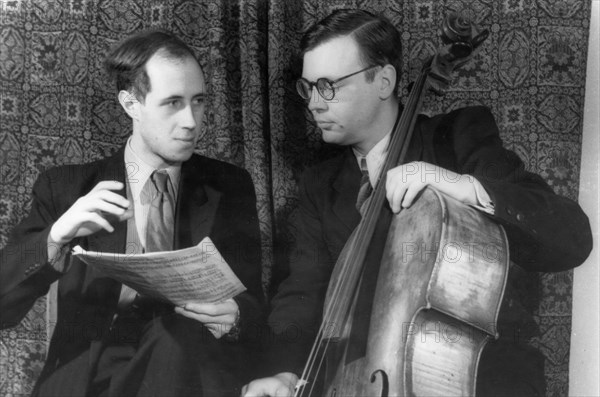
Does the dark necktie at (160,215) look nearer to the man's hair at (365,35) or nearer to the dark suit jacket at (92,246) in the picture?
the dark suit jacket at (92,246)

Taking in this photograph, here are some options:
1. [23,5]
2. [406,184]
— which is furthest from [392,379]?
[23,5]

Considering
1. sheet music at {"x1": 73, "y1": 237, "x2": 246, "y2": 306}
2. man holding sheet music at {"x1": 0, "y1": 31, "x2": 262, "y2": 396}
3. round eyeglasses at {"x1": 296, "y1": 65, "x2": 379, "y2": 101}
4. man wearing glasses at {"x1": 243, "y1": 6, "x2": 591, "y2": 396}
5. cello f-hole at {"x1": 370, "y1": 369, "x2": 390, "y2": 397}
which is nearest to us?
cello f-hole at {"x1": 370, "y1": 369, "x2": 390, "y2": 397}

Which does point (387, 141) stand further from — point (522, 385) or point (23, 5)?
point (23, 5)

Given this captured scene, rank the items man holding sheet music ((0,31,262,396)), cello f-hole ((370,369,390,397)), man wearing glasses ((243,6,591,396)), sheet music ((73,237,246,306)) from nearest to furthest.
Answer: cello f-hole ((370,369,390,397)) → sheet music ((73,237,246,306)) → man wearing glasses ((243,6,591,396)) → man holding sheet music ((0,31,262,396))

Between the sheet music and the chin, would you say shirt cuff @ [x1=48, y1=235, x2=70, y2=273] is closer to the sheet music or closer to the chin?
the sheet music

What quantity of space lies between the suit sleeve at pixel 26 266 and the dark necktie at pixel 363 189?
33.6 inches

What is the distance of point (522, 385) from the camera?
6.03 feet

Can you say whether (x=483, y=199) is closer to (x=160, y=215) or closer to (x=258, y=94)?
(x=258, y=94)

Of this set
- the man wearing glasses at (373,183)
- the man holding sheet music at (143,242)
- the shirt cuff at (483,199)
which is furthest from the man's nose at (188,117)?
the shirt cuff at (483,199)

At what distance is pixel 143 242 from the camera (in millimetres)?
1979

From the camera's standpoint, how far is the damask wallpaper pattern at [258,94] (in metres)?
2.05

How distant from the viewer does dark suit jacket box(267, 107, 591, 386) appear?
5.96 feet

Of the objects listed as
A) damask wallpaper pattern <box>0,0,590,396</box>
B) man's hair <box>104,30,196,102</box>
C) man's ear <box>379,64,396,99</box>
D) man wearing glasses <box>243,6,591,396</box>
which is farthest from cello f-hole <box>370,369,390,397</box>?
man's hair <box>104,30,196,102</box>

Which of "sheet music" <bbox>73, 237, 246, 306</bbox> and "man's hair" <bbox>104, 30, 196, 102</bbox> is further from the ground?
"man's hair" <bbox>104, 30, 196, 102</bbox>
